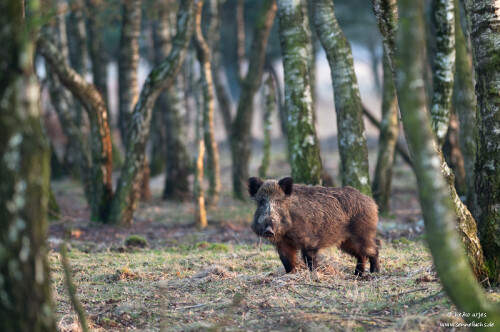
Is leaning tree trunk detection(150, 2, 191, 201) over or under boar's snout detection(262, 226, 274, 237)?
over

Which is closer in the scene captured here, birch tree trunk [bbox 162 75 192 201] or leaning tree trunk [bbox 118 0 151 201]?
leaning tree trunk [bbox 118 0 151 201]

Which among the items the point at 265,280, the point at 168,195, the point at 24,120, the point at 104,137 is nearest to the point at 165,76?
the point at 104,137

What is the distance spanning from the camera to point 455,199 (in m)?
7.11

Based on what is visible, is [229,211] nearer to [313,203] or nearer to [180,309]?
[313,203]

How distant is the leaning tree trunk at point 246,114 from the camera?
19.2 meters

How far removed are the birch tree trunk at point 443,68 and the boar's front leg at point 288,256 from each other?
3.50 metres

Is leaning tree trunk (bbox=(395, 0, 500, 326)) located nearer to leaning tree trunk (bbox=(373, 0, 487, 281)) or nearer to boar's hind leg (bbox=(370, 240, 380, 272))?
leaning tree trunk (bbox=(373, 0, 487, 281))

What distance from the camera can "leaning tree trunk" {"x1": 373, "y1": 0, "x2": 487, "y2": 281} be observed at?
23.1 ft

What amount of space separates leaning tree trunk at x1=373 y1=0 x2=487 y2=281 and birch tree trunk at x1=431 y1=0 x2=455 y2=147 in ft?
12.8

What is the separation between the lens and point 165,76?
14.8 meters

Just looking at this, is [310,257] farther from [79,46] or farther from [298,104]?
[79,46]

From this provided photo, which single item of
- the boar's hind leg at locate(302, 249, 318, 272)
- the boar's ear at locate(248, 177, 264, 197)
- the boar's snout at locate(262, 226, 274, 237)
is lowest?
the boar's hind leg at locate(302, 249, 318, 272)

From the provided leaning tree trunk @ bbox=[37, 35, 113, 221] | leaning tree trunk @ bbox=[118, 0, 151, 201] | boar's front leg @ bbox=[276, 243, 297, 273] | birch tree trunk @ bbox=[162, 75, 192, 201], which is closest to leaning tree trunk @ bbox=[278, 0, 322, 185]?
boar's front leg @ bbox=[276, 243, 297, 273]

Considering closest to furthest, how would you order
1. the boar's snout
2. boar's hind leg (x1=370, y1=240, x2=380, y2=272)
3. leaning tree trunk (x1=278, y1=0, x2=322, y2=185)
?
the boar's snout
boar's hind leg (x1=370, y1=240, x2=380, y2=272)
leaning tree trunk (x1=278, y1=0, x2=322, y2=185)
